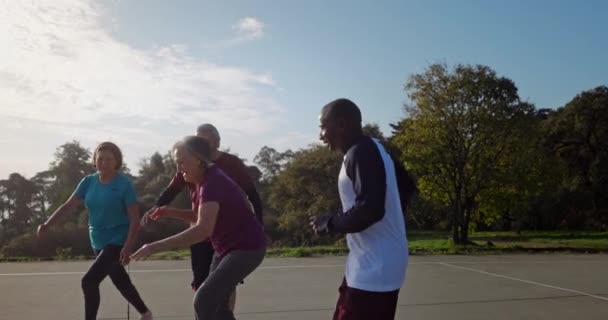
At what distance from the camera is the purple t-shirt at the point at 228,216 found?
3490 mm

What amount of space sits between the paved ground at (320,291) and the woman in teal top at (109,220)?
110 centimetres

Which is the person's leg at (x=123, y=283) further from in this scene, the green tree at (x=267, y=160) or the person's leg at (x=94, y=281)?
the green tree at (x=267, y=160)

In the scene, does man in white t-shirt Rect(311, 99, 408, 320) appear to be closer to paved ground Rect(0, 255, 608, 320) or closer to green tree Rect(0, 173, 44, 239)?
paved ground Rect(0, 255, 608, 320)

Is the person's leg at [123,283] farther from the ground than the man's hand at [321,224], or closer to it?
closer to it

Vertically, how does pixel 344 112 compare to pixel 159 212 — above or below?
above

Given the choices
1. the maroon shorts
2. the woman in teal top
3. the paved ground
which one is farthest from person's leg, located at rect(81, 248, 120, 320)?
the maroon shorts

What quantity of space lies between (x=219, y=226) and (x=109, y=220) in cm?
173

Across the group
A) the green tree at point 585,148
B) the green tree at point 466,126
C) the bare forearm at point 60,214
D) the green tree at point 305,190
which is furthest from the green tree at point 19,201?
the bare forearm at point 60,214

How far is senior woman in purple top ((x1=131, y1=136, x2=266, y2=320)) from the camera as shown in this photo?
136 inches

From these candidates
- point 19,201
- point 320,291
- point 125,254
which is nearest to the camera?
point 125,254

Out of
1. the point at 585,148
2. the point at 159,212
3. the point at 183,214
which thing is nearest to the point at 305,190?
the point at 585,148

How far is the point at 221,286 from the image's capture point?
350 centimetres

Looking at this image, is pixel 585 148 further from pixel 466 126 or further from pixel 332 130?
pixel 332 130

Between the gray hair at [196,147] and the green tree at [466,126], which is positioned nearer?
the gray hair at [196,147]
